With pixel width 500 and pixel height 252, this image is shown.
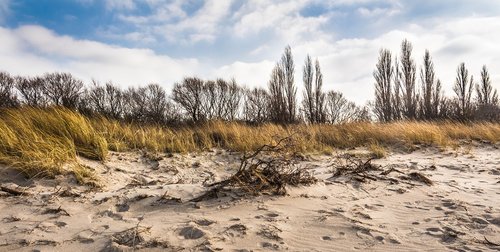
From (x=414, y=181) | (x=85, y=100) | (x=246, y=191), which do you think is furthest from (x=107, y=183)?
(x=85, y=100)

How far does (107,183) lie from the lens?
3.88 meters

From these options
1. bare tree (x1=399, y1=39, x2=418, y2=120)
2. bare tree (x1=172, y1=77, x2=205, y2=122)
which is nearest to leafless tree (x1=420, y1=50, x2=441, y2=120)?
bare tree (x1=399, y1=39, x2=418, y2=120)

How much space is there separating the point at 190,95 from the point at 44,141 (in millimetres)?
21853

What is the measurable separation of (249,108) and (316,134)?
683 inches

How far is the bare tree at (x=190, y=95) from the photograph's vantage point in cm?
2573

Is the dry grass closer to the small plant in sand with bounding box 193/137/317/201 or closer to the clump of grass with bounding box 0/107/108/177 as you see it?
the clump of grass with bounding box 0/107/108/177

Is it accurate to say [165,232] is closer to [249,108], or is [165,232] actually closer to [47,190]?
Answer: [47,190]

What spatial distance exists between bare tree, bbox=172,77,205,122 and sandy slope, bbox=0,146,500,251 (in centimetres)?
2174

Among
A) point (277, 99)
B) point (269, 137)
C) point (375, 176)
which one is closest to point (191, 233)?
point (375, 176)

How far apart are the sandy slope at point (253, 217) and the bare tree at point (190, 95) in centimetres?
2174

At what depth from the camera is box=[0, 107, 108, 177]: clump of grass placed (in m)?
3.69

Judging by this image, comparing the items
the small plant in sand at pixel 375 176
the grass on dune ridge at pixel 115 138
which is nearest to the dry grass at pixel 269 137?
the grass on dune ridge at pixel 115 138

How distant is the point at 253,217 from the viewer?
286cm

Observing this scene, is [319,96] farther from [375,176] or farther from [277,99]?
[375,176]
